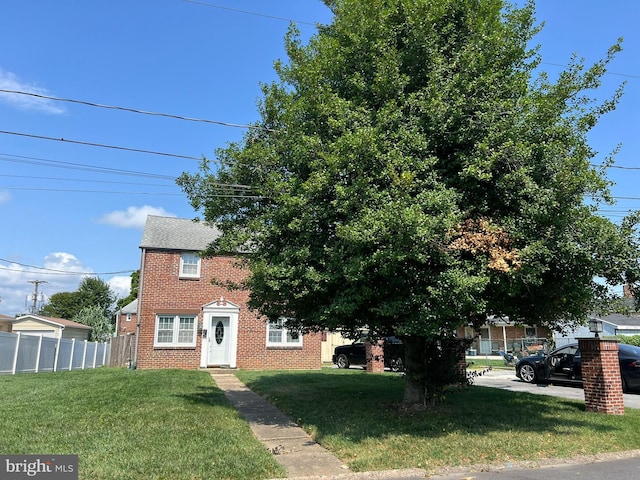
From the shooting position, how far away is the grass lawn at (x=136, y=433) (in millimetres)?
6047

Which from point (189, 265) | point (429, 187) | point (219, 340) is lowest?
point (219, 340)

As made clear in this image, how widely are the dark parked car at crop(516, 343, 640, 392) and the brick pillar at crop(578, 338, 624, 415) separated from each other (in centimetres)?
434

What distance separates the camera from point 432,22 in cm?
844

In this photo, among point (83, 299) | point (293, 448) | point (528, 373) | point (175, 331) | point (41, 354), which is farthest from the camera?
point (83, 299)

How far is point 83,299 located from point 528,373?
6927cm

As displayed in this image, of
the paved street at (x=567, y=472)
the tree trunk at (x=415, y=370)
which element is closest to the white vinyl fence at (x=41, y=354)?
the tree trunk at (x=415, y=370)

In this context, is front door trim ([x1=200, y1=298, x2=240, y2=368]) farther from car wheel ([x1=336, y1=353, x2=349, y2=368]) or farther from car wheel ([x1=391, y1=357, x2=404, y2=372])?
car wheel ([x1=391, y1=357, x2=404, y2=372])

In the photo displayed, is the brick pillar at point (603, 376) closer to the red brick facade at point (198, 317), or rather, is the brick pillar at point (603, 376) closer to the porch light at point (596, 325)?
the porch light at point (596, 325)

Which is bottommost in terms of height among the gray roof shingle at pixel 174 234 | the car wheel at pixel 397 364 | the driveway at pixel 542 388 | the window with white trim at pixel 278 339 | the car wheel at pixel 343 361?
the driveway at pixel 542 388

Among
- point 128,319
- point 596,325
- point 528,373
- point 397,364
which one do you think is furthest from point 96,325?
point 596,325

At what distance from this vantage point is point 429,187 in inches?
305

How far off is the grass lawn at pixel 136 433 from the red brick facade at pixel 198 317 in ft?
27.0

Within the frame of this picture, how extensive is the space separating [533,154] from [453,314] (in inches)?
119

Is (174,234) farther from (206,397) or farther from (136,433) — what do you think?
(136,433)
